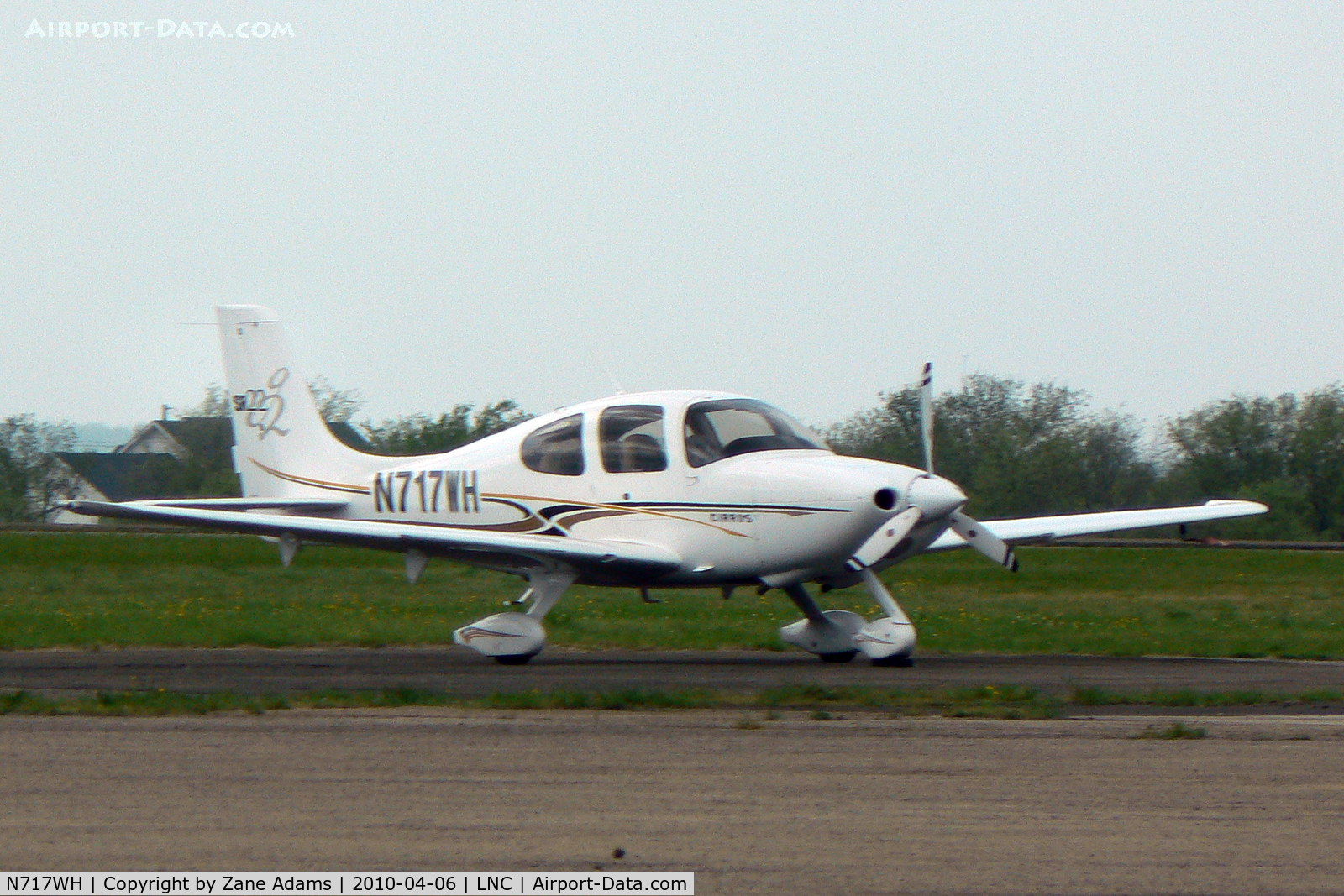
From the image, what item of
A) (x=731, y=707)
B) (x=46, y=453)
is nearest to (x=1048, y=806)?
(x=731, y=707)

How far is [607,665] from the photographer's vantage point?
1293 cm

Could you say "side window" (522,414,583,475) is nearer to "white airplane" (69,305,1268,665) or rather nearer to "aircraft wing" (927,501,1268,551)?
"white airplane" (69,305,1268,665)

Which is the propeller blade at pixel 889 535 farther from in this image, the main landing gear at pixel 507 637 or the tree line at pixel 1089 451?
the tree line at pixel 1089 451

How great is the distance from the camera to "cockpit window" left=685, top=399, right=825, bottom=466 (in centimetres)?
1304

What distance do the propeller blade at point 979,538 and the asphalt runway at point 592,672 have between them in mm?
959

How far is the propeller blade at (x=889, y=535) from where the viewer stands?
39.3 feet

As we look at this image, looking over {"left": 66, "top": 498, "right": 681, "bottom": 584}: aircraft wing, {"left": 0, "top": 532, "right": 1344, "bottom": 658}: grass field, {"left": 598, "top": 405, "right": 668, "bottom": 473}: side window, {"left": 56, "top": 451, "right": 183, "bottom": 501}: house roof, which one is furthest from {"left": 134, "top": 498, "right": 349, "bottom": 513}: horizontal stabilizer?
{"left": 56, "top": 451, "right": 183, "bottom": 501}: house roof

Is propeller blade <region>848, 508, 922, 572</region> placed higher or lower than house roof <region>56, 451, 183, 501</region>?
lower

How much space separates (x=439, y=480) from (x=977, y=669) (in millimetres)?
5674

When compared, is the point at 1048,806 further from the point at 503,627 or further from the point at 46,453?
the point at 46,453

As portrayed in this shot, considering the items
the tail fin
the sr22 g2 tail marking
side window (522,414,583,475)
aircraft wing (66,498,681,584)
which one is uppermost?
the tail fin

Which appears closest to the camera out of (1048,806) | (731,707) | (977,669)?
(1048,806)

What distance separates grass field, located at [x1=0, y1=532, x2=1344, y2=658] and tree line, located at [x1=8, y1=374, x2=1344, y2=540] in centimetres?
2123

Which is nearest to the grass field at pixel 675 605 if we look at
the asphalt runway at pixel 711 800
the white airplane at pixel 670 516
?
the white airplane at pixel 670 516
